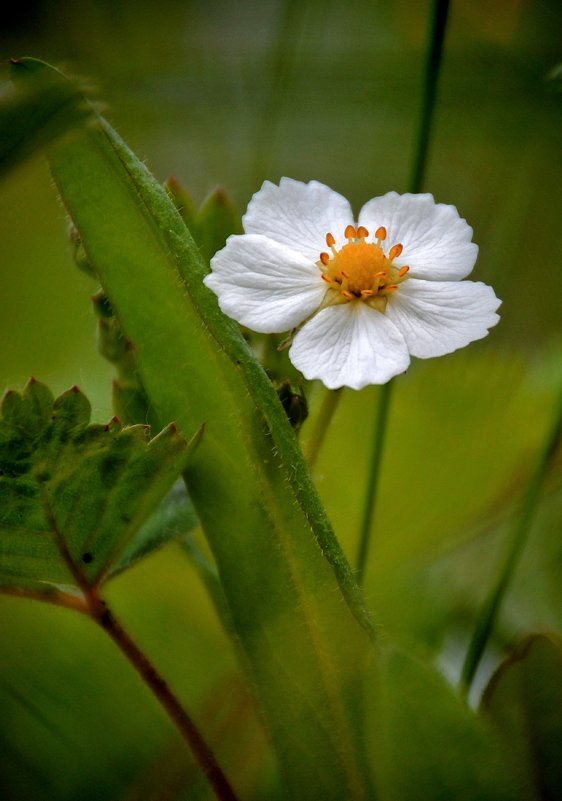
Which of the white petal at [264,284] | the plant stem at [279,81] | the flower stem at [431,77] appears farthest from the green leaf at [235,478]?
the plant stem at [279,81]

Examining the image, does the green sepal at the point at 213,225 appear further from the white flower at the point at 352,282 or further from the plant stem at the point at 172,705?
the plant stem at the point at 172,705

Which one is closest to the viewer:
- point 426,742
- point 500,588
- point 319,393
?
point 426,742

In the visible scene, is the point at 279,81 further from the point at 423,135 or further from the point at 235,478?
the point at 235,478

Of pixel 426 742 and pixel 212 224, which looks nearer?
pixel 426 742

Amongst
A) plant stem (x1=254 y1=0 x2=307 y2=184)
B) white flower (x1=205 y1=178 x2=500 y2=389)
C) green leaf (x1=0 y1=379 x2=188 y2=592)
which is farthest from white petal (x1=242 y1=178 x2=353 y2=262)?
plant stem (x1=254 y1=0 x2=307 y2=184)

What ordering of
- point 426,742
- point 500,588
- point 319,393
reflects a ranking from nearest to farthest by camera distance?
point 426,742, point 500,588, point 319,393

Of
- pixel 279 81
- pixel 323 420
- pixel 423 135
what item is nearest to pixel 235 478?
pixel 323 420

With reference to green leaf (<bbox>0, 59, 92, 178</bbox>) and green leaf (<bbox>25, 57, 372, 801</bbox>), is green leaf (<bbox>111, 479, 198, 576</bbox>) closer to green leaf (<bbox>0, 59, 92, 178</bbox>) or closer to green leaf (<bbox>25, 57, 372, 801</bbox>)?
green leaf (<bbox>25, 57, 372, 801</bbox>)

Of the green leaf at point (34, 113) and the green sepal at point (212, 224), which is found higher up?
the green sepal at point (212, 224)

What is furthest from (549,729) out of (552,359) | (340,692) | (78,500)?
(552,359)
